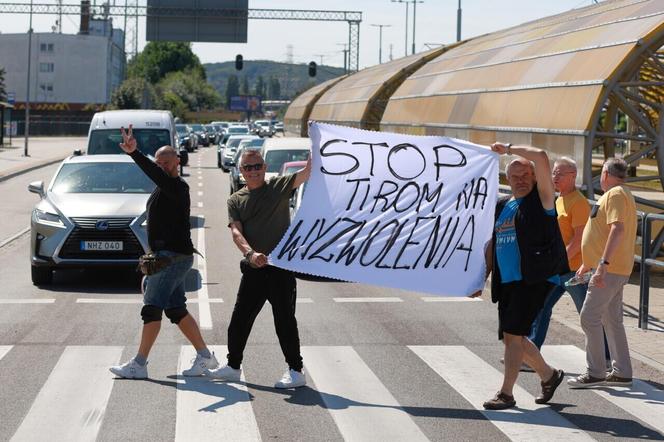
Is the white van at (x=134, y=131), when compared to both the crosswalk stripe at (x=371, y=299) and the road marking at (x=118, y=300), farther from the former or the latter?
the crosswalk stripe at (x=371, y=299)

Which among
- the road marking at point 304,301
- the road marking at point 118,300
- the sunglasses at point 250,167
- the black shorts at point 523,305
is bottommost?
the road marking at point 118,300

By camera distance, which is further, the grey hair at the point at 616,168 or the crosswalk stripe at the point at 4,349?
the crosswalk stripe at the point at 4,349

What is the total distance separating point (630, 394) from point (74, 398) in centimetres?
426

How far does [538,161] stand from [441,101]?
22276 mm

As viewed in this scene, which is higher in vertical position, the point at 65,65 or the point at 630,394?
the point at 65,65

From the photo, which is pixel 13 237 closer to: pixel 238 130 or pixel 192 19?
pixel 192 19

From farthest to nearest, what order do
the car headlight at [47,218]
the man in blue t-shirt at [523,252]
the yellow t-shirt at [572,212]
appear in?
1. the car headlight at [47,218]
2. the yellow t-shirt at [572,212]
3. the man in blue t-shirt at [523,252]

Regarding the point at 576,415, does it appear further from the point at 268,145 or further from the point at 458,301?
the point at 268,145

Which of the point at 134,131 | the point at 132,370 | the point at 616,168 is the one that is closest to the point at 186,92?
the point at 134,131

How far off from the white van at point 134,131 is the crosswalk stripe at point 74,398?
15.7 m

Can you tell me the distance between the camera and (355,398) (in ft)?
28.5

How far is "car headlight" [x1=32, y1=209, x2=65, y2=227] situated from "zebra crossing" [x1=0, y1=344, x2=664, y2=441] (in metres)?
4.51

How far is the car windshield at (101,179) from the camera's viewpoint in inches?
649

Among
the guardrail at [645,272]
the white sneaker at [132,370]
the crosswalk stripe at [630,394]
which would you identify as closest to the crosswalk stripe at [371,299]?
the guardrail at [645,272]
